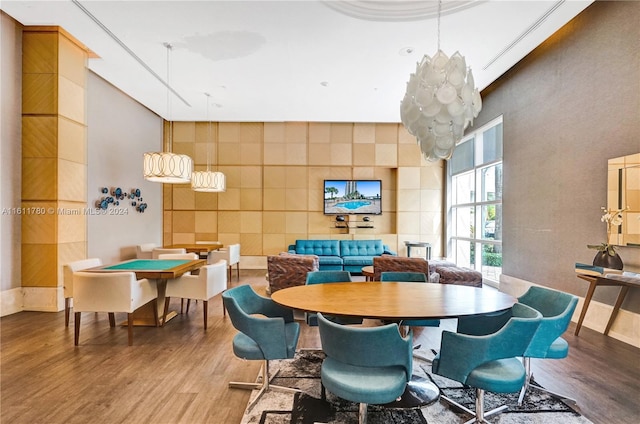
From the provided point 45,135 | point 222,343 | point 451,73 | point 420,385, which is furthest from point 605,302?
point 45,135

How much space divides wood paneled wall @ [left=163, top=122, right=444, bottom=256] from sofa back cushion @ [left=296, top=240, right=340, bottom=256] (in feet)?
1.76

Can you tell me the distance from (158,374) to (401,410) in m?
2.12

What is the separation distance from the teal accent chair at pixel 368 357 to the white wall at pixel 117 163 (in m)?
5.75

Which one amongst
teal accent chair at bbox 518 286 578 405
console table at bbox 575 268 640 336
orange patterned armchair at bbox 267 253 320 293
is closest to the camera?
teal accent chair at bbox 518 286 578 405


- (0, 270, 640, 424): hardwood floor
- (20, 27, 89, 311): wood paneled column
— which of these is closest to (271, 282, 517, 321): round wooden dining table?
(0, 270, 640, 424): hardwood floor

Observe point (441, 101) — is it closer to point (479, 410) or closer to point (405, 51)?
point (479, 410)

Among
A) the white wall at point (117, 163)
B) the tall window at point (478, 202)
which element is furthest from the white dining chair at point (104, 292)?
the tall window at point (478, 202)

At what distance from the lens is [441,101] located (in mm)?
2355

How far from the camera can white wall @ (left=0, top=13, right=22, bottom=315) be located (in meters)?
4.31

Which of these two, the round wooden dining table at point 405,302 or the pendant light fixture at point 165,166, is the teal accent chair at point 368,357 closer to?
the round wooden dining table at point 405,302

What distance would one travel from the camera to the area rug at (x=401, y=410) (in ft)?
7.05

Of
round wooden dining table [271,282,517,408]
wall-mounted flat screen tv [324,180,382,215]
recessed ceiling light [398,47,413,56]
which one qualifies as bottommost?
round wooden dining table [271,282,517,408]

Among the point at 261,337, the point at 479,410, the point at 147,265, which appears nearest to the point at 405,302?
the point at 479,410

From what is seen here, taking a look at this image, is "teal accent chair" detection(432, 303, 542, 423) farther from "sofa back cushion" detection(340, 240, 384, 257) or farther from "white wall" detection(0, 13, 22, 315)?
"sofa back cushion" detection(340, 240, 384, 257)
